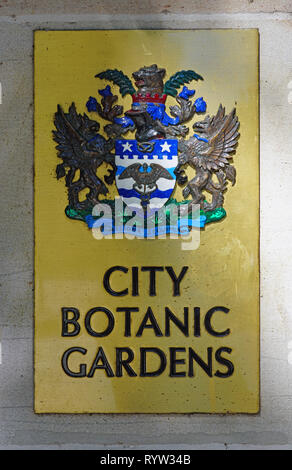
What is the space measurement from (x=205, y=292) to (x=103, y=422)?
79 centimetres

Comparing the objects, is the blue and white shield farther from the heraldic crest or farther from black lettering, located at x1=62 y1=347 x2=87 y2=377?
black lettering, located at x1=62 y1=347 x2=87 y2=377

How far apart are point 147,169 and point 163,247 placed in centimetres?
38

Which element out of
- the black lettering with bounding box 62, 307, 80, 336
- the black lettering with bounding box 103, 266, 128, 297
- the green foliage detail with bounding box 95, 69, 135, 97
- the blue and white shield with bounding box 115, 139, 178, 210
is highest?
the green foliage detail with bounding box 95, 69, 135, 97

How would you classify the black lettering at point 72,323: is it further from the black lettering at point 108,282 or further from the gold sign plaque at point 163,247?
the black lettering at point 108,282

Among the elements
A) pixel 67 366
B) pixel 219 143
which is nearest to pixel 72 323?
pixel 67 366

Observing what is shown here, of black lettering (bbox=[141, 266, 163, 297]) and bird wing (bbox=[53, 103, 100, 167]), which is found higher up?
bird wing (bbox=[53, 103, 100, 167])

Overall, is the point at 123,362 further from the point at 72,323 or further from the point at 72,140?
the point at 72,140

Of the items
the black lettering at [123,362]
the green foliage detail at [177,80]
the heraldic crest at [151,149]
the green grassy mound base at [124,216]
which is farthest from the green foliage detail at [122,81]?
the black lettering at [123,362]

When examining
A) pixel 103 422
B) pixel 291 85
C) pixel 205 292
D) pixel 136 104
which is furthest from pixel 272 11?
pixel 103 422

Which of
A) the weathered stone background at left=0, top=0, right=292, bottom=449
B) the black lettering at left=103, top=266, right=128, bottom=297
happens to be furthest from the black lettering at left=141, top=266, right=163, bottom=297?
the weathered stone background at left=0, top=0, right=292, bottom=449

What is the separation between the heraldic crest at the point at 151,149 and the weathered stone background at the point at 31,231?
0.21m

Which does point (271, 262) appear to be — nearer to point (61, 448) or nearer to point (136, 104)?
point (136, 104)

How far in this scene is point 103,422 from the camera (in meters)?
2.57

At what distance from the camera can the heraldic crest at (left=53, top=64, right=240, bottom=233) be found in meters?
2.55
